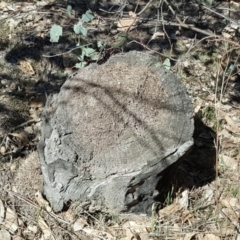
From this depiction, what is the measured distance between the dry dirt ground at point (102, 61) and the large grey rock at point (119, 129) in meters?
0.21

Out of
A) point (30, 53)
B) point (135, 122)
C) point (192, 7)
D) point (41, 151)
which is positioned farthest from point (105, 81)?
point (192, 7)

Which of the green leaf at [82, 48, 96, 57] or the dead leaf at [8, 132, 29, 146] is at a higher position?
the green leaf at [82, 48, 96, 57]

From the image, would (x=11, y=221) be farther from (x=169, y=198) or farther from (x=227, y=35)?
(x=227, y=35)

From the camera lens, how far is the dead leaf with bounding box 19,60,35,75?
482 cm

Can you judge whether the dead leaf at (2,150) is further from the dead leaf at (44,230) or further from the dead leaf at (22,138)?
the dead leaf at (44,230)

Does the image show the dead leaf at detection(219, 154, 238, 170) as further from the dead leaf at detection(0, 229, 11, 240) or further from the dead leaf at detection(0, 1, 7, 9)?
the dead leaf at detection(0, 1, 7, 9)

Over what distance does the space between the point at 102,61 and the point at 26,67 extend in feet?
3.08

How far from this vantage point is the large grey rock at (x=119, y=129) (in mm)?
3367

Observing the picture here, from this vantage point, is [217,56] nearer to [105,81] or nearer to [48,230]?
[105,81]

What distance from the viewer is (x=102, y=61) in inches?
165

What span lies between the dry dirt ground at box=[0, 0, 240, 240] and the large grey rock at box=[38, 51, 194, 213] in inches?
8.4

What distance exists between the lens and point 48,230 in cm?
362

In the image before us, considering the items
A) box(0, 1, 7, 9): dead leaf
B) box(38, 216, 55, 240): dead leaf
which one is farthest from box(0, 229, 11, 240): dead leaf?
box(0, 1, 7, 9): dead leaf

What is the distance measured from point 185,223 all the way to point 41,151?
3.47 ft
